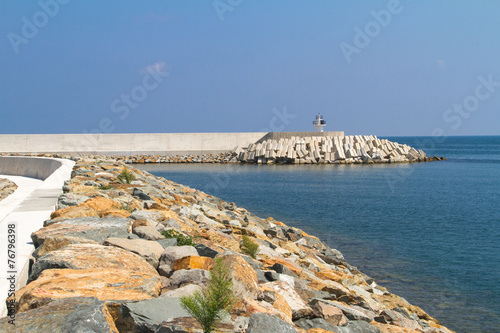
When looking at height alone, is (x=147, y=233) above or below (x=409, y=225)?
above

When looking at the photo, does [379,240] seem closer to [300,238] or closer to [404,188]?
[300,238]

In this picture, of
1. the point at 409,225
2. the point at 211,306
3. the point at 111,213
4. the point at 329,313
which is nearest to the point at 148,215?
the point at 111,213

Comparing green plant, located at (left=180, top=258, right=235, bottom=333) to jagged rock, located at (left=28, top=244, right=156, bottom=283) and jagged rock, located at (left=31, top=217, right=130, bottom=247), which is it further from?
jagged rock, located at (left=31, top=217, right=130, bottom=247)

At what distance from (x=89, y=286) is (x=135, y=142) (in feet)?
146

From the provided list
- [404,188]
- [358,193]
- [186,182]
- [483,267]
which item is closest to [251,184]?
[186,182]

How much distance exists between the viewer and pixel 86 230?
479 cm

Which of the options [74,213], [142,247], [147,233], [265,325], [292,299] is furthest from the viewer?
[74,213]

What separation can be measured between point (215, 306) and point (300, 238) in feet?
25.5

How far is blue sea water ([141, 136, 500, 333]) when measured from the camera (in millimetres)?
8070

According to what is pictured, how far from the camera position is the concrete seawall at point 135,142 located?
1704 inches

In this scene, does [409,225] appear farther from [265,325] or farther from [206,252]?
[265,325]

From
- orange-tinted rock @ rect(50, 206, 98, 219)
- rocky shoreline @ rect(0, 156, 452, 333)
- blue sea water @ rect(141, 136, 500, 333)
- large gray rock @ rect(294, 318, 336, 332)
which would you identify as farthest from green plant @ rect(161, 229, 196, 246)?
blue sea water @ rect(141, 136, 500, 333)

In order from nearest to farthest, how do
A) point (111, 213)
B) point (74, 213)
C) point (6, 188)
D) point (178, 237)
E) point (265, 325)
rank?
point (265, 325) < point (178, 237) < point (74, 213) < point (111, 213) < point (6, 188)

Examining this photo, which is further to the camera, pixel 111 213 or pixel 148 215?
pixel 148 215
